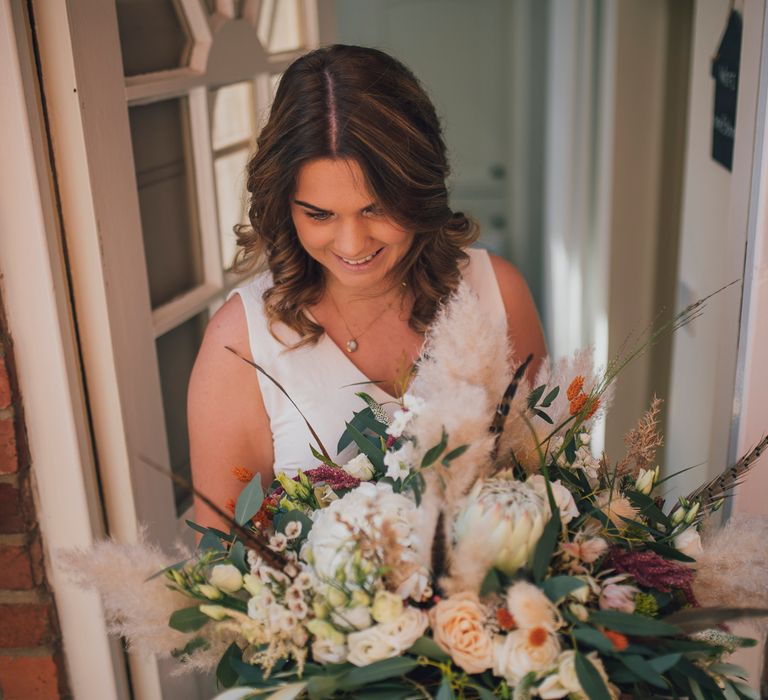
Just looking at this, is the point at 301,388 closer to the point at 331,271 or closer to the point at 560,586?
the point at 331,271

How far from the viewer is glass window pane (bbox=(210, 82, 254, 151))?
1.79 metres

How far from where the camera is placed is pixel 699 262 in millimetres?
2129

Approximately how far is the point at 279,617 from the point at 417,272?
91 cm

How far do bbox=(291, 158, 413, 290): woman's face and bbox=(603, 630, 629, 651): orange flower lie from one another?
2.39 feet

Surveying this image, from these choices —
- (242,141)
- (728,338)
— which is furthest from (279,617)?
(242,141)

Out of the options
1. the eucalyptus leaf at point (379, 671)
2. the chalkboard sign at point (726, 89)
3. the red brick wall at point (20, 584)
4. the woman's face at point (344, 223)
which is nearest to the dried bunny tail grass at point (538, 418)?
the eucalyptus leaf at point (379, 671)

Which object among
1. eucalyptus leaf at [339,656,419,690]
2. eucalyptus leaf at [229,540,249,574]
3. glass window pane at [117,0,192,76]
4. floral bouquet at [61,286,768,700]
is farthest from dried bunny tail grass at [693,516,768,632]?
glass window pane at [117,0,192,76]

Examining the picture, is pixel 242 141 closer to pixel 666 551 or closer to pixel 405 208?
pixel 405 208

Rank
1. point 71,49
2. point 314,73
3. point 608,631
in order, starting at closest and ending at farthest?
point 608,631 < point 71,49 < point 314,73

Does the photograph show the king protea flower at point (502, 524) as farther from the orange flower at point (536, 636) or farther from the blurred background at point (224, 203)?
the blurred background at point (224, 203)

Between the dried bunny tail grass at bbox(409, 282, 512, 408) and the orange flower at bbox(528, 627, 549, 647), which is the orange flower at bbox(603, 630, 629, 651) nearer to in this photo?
the orange flower at bbox(528, 627, 549, 647)

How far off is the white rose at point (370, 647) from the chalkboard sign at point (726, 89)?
1437mm

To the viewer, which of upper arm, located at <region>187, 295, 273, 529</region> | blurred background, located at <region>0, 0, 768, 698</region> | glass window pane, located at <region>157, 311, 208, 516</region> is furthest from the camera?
glass window pane, located at <region>157, 311, 208, 516</region>

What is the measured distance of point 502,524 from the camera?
2.23 feet
